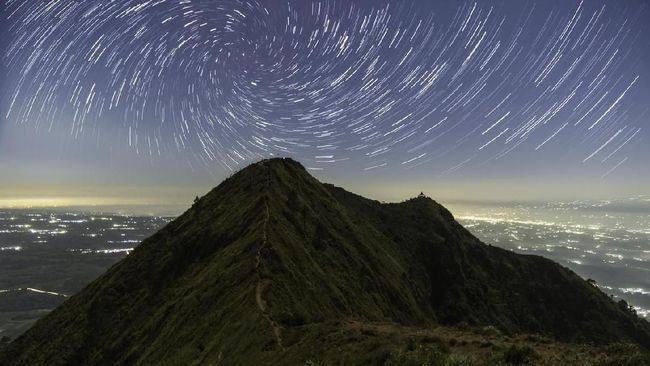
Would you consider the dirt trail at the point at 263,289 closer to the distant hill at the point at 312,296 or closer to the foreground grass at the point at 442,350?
the distant hill at the point at 312,296

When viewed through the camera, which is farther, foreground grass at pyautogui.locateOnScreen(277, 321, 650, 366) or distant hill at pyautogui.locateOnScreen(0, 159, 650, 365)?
distant hill at pyautogui.locateOnScreen(0, 159, 650, 365)

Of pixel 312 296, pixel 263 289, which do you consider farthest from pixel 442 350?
pixel 312 296

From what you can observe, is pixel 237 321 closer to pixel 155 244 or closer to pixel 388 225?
pixel 155 244

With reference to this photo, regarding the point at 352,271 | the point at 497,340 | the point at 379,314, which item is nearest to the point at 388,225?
the point at 352,271

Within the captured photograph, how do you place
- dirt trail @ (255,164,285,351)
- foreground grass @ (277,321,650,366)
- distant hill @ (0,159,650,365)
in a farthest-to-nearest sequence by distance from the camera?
dirt trail @ (255,164,285,351) < distant hill @ (0,159,650,365) < foreground grass @ (277,321,650,366)

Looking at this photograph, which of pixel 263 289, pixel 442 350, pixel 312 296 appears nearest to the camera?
pixel 442 350

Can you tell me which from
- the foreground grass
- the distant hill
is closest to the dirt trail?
the distant hill

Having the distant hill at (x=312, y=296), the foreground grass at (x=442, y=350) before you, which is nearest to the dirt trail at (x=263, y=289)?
the distant hill at (x=312, y=296)

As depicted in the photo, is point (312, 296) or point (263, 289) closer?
point (263, 289)

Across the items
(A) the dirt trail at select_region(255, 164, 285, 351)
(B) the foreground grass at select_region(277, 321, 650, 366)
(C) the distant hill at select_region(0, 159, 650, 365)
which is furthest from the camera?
(A) the dirt trail at select_region(255, 164, 285, 351)

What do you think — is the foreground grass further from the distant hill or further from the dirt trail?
the dirt trail

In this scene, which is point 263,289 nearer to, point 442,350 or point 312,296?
point 312,296
